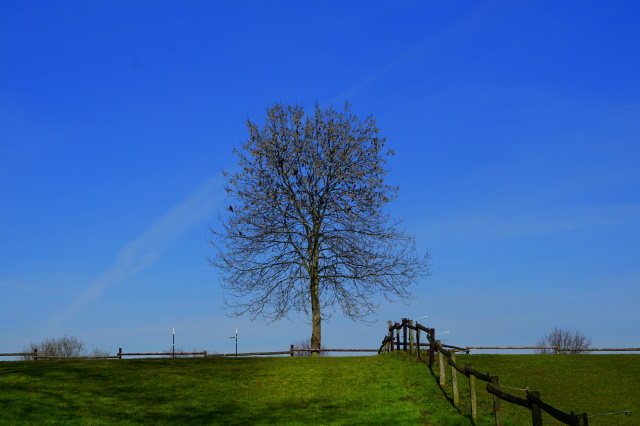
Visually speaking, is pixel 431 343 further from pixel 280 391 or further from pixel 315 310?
pixel 315 310

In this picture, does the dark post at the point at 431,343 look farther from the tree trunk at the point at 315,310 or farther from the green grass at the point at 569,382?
the tree trunk at the point at 315,310

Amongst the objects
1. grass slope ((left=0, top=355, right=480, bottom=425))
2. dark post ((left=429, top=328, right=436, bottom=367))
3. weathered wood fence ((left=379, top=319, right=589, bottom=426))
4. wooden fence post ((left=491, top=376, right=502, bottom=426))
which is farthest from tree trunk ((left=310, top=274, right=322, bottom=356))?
wooden fence post ((left=491, top=376, right=502, bottom=426))

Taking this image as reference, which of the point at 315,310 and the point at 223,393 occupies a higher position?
the point at 315,310

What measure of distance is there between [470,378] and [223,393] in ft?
31.7

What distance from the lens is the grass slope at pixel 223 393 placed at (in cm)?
2133

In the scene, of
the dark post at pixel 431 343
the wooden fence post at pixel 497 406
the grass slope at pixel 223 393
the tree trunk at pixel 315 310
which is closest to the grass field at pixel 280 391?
the grass slope at pixel 223 393

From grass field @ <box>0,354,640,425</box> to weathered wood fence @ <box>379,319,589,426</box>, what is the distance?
2.18ft

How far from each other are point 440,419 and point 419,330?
33.3ft

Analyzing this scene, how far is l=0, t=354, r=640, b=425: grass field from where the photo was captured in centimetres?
2145

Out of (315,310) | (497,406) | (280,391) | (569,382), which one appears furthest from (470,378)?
(315,310)

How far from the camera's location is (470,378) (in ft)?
65.9

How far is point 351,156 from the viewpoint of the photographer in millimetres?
42250

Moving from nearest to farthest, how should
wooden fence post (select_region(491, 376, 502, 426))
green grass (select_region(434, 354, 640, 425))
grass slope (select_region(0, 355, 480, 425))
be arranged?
wooden fence post (select_region(491, 376, 502, 426)), grass slope (select_region(0, 355, 480, 425)), green grass (select_region(434, 354, 640, 425))

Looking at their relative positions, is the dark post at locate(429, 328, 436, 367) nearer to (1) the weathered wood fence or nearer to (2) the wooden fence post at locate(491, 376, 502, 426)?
(1) the weathered wood fence
